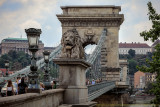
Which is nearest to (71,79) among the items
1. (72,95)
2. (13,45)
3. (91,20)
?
(72,95)

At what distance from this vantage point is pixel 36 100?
11023mm

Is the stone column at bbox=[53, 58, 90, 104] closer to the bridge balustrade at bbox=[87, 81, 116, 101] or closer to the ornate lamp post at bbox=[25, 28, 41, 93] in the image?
the ornate lamp post at bbox=[25, 28, 41, 93]

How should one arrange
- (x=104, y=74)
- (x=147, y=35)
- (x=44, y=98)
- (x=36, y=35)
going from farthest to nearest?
(x=104, y=74), (x=147, y=35), (x=36, y=35), (x=44, y=98)

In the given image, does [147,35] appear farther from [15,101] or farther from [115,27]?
[115,27]

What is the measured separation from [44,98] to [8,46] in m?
153

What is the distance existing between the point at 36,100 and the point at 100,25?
42.7m

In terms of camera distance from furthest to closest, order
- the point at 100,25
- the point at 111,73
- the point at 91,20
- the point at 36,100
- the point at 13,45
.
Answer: the point at 13,45 < the point at 100,25 < the point at 91,20 < the point at 111,73 < the point at 36,100

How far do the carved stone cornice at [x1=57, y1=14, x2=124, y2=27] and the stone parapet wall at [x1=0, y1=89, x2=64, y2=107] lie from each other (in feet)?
126

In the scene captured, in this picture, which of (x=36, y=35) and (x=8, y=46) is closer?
(x=36, y=35)

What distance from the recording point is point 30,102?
1042 cm

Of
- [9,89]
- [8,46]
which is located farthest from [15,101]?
[8,46]

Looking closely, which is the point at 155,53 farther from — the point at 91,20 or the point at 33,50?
the point at 91,20

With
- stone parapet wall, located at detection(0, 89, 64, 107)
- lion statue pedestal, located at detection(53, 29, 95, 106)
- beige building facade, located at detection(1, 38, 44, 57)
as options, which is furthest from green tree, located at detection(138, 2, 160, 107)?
beige building facade, located at detection(1, 38, 44, 57)

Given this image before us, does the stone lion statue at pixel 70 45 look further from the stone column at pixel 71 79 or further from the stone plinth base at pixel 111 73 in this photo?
the stone plinth base at pixel 111 73
